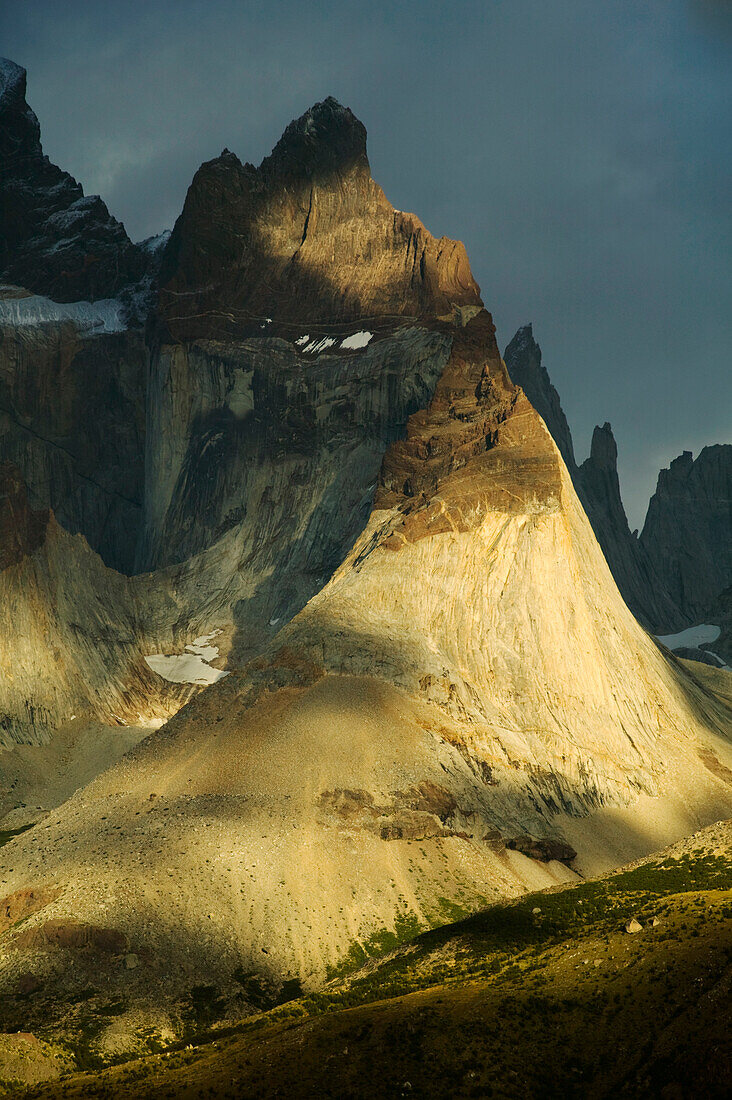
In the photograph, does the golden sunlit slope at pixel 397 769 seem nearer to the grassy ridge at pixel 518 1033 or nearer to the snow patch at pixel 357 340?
the grassy ridge at pixel 518 1033

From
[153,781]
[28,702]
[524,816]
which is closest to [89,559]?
[28,702]

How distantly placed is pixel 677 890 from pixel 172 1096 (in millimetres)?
27336

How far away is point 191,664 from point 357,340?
6573 centimetres

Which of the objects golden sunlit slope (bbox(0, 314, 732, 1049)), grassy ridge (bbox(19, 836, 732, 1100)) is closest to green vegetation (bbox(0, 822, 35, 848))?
golden sunlit slope (bbox(0, 314, 732, 1049))

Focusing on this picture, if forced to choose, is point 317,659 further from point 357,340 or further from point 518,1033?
point 357,340

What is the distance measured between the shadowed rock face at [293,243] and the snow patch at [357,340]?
5918 mm

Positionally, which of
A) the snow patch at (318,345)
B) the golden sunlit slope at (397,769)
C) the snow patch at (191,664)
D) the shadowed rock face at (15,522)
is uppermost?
the snow patch at (318,345)

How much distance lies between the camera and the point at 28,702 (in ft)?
424

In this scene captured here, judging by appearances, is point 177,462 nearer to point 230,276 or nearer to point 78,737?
point 230,276

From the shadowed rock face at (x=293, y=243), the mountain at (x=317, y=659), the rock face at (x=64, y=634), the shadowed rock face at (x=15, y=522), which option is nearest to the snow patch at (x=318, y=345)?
the mountain at (x=317, y=659)

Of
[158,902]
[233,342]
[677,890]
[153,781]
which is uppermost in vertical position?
[233,342]

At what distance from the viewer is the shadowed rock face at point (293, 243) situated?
194 m

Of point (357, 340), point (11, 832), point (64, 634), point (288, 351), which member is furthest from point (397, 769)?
point (288, 351)

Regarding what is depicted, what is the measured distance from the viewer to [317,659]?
100250mm
